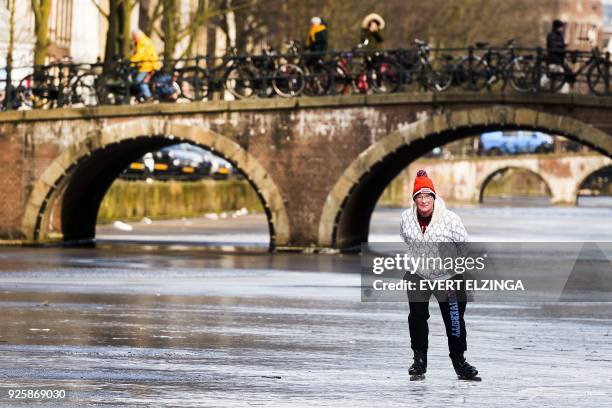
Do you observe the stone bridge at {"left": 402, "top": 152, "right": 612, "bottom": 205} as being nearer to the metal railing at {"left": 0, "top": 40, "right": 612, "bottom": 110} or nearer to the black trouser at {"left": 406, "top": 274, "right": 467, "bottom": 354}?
the metal railing at {"left": 0, "top": 40, "right": 612, "bottom": 110}

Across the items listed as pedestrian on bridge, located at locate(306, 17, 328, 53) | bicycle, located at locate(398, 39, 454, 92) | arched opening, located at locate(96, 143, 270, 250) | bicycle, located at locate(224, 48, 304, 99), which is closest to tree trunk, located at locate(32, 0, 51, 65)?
arched opening, located at locate(96, 143, 270, 250)

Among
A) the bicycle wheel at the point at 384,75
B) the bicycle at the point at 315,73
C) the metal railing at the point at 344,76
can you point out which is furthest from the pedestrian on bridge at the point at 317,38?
the bicycle wheel at the point at 384,75

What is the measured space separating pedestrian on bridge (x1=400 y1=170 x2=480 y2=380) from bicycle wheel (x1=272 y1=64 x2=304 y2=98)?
67.3 ft

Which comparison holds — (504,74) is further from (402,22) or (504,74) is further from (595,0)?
(595,0)

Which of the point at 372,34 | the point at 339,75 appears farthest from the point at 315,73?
the point at 372,34

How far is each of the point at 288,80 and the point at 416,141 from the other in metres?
2.73

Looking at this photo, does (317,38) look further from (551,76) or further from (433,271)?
(433,271)

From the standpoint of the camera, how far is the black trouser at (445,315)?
1127cm

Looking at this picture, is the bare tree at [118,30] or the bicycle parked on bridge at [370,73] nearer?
the bicycle parked on bridge at [370,73]

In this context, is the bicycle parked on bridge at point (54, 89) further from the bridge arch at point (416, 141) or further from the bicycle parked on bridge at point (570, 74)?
the bicycle parked on bridge at point (570, 74)

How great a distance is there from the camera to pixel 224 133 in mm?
32188

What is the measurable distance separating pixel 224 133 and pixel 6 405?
73.1 ft

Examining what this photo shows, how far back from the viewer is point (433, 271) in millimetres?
11352

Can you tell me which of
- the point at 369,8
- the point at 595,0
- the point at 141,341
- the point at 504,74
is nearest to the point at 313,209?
the point at 504,74
